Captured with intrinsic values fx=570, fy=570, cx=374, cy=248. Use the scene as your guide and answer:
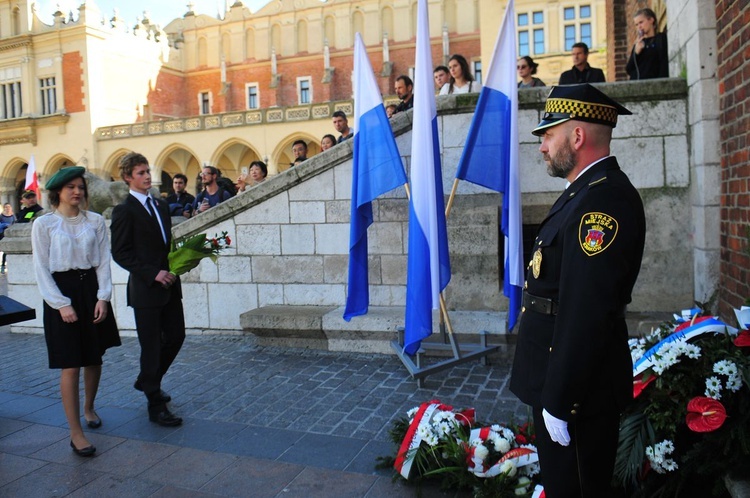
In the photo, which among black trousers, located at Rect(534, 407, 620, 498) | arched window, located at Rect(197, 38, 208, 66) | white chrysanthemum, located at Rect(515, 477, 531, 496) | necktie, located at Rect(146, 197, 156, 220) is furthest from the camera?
arched window, located at Rect(197, 38, 208, 66)

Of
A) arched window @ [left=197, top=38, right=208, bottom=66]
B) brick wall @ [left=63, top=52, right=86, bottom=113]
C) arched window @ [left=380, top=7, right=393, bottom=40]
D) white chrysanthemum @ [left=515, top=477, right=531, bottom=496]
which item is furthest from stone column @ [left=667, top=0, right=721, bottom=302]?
arched window @ [left=197, top=38, right=208, bottom=66]

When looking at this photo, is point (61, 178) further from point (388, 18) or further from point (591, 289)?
point (388, 18)

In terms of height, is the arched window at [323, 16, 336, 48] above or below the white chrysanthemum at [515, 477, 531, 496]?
above

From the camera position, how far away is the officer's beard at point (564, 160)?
7.75 feet

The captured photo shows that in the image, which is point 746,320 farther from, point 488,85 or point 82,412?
point 82,412

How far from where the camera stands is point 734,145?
470 cm

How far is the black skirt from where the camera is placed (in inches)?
168

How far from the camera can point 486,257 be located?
21.3 feet

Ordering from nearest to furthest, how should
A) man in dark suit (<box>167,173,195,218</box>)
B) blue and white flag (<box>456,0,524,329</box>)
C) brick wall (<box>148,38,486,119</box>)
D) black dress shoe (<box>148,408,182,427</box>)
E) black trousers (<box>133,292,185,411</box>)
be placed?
black dress shoe (<box>148,408,182,427</box>) → black trousers (<box>133,292,185,411</box>) → blue and white flag (<box>456,0,524,329</box>) → man in dark suit (<box>167,173,195,218</box>) → brick wall (<box>148,38,486,119</box>)

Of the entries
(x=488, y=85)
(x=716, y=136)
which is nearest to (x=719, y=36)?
(x=716, y=136)

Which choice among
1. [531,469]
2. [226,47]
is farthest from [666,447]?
[226,47]

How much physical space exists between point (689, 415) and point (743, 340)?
49 centimetres

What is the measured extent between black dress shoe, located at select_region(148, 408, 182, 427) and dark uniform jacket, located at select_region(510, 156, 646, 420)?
10.9ft

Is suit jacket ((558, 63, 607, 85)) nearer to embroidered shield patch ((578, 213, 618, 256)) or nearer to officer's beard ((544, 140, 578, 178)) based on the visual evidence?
officer's beard ((544, 140, 578, 178))
